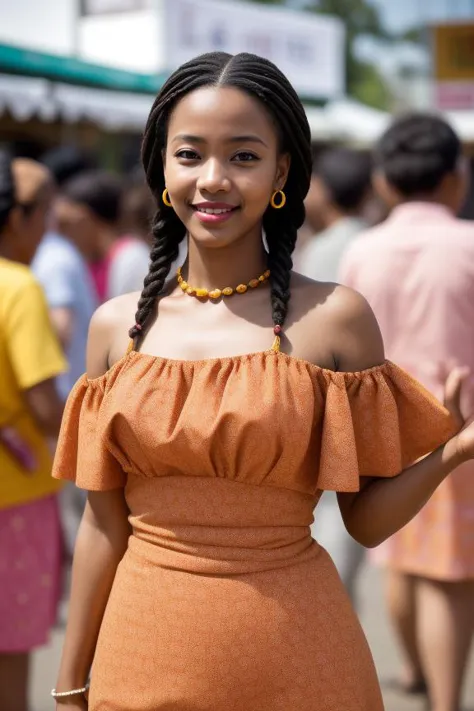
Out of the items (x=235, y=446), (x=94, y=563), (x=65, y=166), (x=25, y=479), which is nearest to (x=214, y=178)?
(x=235, y=446)

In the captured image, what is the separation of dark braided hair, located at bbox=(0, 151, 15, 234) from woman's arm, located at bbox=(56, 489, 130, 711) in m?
1.63

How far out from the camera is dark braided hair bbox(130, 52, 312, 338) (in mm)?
2309

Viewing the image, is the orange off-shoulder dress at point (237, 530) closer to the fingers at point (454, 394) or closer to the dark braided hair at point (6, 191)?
the fingers at point (454, 394)

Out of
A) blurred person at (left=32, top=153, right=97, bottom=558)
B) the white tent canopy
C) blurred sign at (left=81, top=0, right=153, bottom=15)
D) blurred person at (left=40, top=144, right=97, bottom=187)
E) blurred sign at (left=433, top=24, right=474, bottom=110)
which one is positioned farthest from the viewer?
blurred sign at (left=433, top=24, right=474, bottom=110)

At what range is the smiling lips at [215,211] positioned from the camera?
2285 millimetres

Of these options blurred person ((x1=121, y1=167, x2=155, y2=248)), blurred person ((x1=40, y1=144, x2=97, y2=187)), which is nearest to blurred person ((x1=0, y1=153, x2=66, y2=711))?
blurred person ((x1=121, y1=167, x2=155, y2=248))

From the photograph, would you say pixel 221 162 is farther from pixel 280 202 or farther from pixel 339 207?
pixel 339 207

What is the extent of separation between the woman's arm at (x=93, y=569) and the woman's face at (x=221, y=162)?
1.84 feet

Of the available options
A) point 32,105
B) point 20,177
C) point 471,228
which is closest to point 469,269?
point 471,228

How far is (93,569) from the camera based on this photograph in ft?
8.01

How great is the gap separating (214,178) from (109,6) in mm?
15093

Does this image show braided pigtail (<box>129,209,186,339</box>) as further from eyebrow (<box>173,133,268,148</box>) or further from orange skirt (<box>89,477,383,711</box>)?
orange skirt (<box>89,477,383,711</box>)

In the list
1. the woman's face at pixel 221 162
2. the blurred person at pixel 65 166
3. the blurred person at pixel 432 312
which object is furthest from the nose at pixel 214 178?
the blurred person at pixel 65 166

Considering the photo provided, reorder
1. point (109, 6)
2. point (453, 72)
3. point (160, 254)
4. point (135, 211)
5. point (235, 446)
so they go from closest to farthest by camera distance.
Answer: point (235, 446), point (160, 254), point (135, 211), point (109, 6), point (453, 72)
